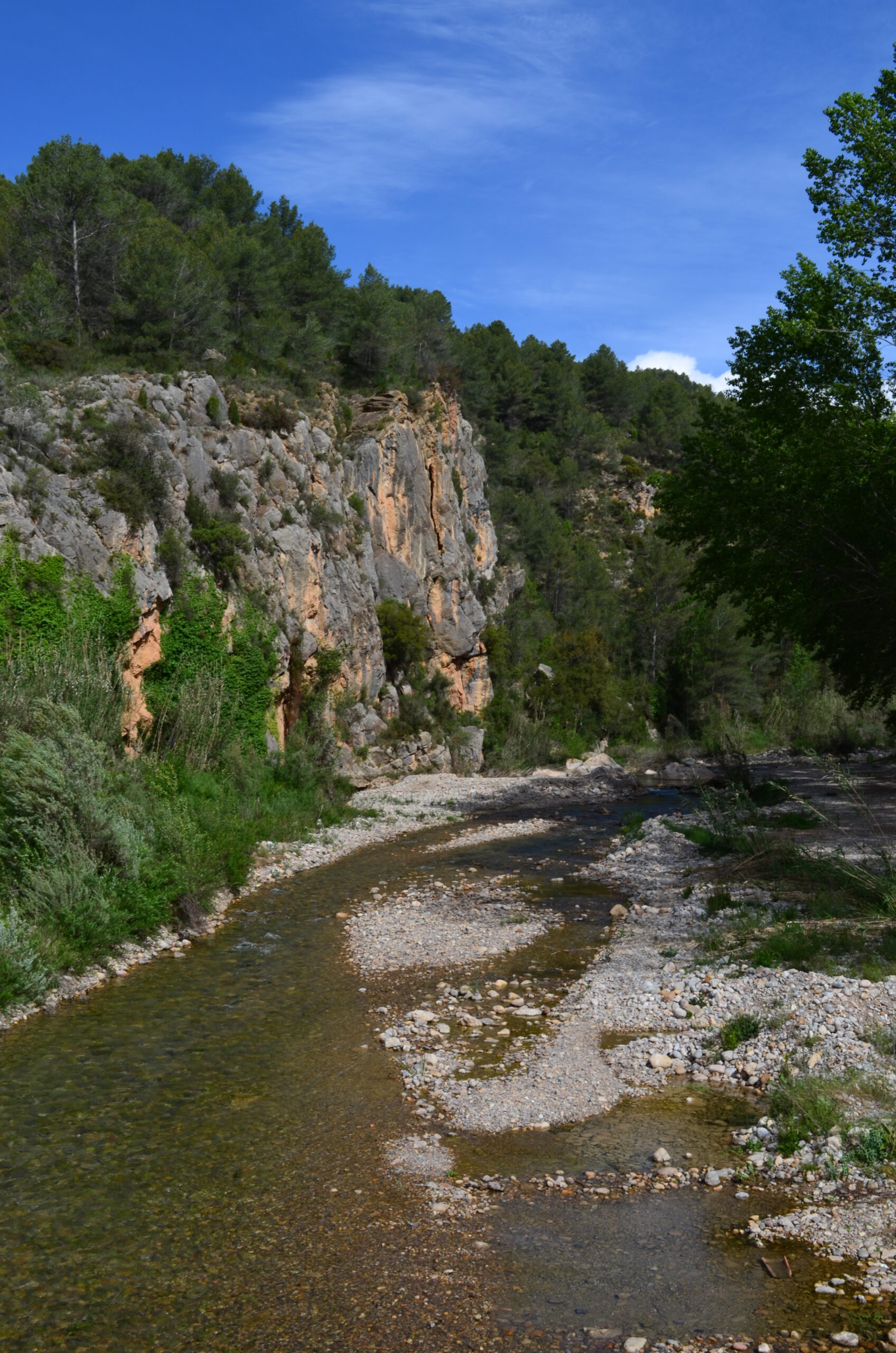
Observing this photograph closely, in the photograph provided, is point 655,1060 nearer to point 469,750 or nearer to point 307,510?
point 307,510

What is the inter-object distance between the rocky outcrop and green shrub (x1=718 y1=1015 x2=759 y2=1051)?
15424mm

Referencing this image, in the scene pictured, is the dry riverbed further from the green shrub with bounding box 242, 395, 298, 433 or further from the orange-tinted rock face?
the green shrub with bounding box 242, 395, 298, 433

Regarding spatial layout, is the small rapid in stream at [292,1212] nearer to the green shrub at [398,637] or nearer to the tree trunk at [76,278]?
the tree trunk at [76,278]

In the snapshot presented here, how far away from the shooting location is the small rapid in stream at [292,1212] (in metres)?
5.47

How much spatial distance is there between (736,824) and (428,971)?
24.8ft

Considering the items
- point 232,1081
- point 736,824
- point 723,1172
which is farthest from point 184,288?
point 723,1172

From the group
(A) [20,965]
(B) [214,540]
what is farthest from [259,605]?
(A) [20,965]

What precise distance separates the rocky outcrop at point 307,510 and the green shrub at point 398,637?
110 cm

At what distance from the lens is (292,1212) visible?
263 inches

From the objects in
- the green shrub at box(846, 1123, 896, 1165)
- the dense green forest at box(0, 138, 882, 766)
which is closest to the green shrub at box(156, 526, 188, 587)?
the dense green forest at box(0, 138, 882, 766)

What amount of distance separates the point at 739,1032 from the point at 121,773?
12.0 m

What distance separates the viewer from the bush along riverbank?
40.7 ft

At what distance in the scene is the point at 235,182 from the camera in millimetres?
46750

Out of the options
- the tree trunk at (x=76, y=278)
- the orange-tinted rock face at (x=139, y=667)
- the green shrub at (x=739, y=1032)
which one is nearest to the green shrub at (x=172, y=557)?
the orange-tinted rock face at (x=139, y=667)
